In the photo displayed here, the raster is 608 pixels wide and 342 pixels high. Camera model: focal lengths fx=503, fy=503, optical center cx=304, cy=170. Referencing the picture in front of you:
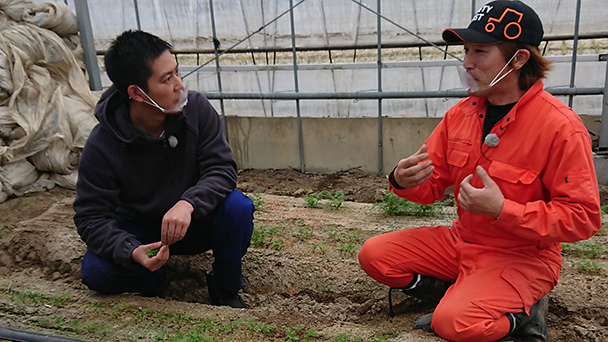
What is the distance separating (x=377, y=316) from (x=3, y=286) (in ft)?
7.14

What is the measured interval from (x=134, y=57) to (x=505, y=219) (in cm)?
188

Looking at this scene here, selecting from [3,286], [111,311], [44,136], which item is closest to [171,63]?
[111,311]

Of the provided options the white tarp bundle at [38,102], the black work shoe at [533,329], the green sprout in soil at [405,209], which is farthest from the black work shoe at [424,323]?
the white tarp bundle at [38,102]

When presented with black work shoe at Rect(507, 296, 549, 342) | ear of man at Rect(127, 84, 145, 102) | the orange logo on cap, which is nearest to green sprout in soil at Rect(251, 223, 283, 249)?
ear of man at Rect(127, 84, 145, 102)

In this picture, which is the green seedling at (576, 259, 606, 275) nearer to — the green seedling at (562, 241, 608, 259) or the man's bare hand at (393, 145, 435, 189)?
the green seedling at (562, 241, 608, 259)

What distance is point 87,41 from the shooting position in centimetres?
537

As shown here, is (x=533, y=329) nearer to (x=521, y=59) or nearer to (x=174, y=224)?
(x=521, y=59)

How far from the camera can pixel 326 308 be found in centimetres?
284

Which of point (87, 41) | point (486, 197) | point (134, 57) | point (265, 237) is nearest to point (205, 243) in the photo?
point (265, 237)

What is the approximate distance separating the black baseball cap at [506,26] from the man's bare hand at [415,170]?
54cm

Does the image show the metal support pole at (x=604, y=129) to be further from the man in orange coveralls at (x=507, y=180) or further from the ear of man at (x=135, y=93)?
the ear of man at (x=135, y=93)

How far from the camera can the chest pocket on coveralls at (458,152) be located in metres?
2.38

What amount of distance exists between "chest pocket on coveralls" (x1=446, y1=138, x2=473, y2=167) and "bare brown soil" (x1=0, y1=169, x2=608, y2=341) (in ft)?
2.71

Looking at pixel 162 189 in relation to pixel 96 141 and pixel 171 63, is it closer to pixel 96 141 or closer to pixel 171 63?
pixel 96 141
